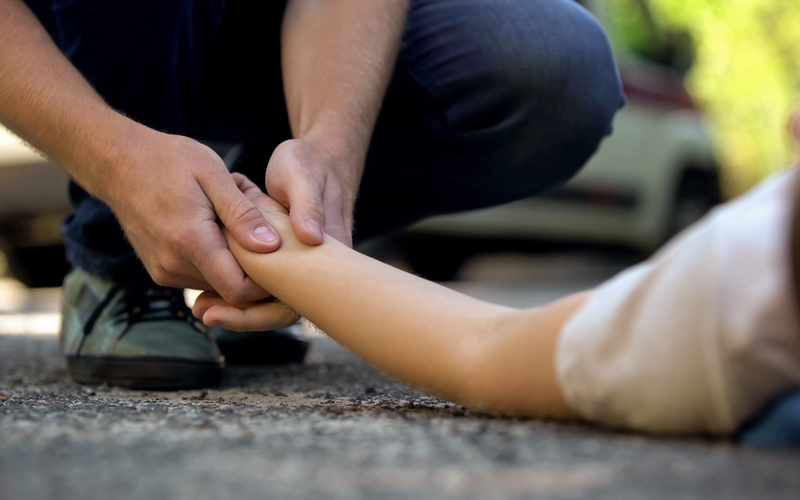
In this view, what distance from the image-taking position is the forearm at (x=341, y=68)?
3.90ft

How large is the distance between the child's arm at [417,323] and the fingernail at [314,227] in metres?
0.02

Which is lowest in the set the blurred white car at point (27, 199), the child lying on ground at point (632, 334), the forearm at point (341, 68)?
the blurred white car at point (27, 199)

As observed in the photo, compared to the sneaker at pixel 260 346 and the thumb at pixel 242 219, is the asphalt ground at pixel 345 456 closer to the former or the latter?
the thumb at pixel 242 219

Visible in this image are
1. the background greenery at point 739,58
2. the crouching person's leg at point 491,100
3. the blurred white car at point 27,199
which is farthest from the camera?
the background greenery at point 739,58

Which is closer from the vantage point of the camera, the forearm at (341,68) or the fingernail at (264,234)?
the fingernail at (264,234)

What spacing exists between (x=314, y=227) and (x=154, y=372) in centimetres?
38

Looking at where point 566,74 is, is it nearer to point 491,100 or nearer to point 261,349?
point 491,100

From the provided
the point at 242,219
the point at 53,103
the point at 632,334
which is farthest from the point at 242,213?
the point at 632,334

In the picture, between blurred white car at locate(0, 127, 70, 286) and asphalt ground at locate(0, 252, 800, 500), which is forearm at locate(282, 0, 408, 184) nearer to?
asphalt ground at locate(0, 252, 800, 500)

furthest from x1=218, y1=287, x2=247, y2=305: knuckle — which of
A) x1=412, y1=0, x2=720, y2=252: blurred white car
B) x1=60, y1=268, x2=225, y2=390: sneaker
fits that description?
x1=412, y1=0, x2=720, y2=252: blurred white car

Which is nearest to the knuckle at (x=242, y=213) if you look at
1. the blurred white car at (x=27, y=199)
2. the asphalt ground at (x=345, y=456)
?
the asphalt ground at (x=345, y=456)

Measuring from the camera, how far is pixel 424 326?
819mm

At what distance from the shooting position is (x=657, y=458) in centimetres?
64

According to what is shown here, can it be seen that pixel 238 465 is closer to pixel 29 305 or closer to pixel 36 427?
pixel 36 427
